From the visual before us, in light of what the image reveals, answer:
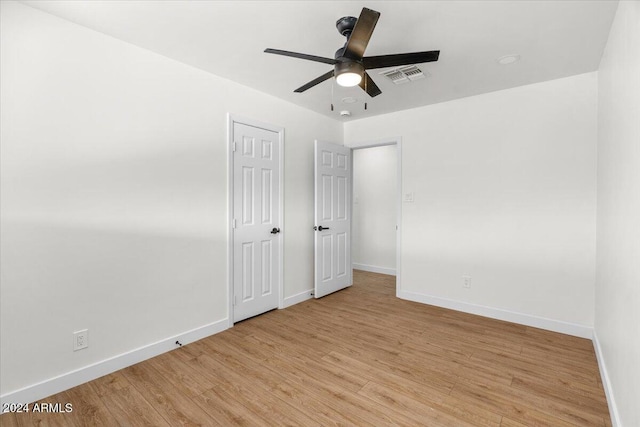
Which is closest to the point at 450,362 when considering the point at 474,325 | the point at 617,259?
the point at 474,325

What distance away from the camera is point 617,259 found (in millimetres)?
1854

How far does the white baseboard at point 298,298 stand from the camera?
150 inches

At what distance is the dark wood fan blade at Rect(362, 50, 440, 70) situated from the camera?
1880 mm

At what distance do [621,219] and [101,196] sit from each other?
344 cm

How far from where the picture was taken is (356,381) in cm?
222

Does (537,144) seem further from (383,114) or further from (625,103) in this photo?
(383,114)

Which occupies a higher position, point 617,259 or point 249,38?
point 249,38

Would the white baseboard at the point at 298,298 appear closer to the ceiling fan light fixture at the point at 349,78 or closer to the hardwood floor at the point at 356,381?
the hardwood floor at the point at 356,381

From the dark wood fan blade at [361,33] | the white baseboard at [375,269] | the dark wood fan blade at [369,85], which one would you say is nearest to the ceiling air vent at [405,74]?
the dark wood fan blade at [369,85]

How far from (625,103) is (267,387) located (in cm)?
283

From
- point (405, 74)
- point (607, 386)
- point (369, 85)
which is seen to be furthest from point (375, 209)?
point (607, 386)

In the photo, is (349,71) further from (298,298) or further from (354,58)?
(298,298)

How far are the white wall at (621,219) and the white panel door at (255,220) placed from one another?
2958 millimetres

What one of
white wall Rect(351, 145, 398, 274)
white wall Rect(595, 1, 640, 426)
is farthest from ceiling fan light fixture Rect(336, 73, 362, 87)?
white wall Rect(351, 145, 398, 274)
